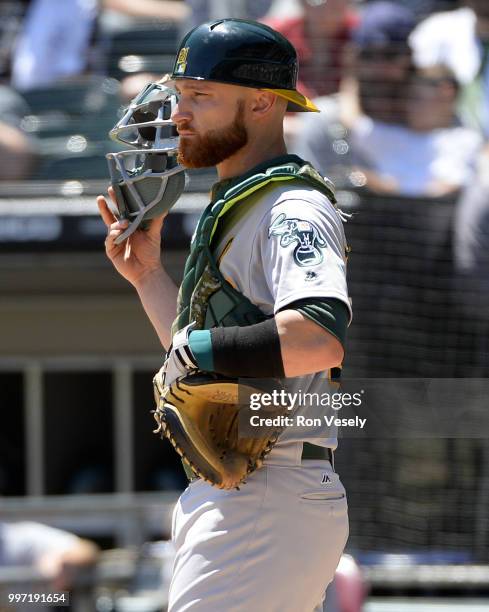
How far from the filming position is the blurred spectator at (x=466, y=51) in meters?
5.89

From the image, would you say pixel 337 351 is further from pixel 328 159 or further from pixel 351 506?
pixel 328 159

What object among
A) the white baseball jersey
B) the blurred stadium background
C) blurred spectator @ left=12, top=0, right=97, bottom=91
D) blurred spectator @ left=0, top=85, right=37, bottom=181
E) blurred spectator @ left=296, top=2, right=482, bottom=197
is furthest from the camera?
blurred spectator @ left=12, top=0, right=97, bottom=91

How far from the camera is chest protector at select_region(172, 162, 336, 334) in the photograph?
241 cm

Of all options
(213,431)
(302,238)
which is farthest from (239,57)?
(213,431)

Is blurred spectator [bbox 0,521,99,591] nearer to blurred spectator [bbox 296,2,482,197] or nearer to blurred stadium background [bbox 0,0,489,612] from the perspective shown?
blurred stadium background [bbox 0,0,489,612]

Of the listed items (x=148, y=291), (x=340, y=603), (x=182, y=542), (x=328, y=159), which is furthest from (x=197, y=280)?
(x=328, y=159)

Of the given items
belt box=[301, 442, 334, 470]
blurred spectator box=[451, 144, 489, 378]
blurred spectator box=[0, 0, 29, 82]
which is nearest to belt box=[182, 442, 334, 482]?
belt box=[301, 442, 334, 470]

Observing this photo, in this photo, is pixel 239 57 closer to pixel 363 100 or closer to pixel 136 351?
pixel 363 100

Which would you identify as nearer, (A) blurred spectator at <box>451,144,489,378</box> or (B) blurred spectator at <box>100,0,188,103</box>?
(A) blurred spectator at <box>451,144,489,378</box>

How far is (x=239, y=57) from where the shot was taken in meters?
2.47

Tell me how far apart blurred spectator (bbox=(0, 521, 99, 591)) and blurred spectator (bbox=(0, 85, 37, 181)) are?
2163 millimetres

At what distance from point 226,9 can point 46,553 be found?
9.96ft

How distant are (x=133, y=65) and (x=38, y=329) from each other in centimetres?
156

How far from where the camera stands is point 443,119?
5906mm
